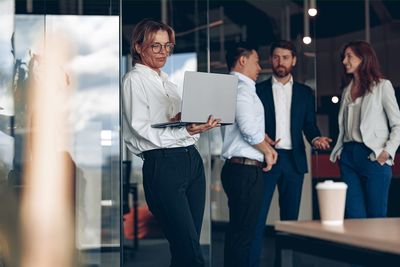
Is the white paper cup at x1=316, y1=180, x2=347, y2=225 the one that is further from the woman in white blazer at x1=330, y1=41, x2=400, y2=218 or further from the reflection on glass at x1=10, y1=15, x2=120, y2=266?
the reflection on glass at x1=10, y1=15, x2=120, y2=266

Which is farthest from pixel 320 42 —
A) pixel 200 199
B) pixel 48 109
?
pixel 200 199

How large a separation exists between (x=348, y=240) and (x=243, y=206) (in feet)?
7.75

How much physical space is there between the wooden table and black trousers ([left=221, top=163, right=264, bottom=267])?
1.94 m

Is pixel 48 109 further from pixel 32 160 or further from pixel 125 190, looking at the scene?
pixel 125 190

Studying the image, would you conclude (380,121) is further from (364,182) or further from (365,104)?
(364,182)

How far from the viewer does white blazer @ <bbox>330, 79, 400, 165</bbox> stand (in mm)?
4246

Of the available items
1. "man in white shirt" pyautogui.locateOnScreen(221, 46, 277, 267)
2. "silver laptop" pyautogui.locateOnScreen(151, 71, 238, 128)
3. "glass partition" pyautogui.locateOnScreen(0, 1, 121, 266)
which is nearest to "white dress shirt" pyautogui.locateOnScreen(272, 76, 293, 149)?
"man in white shirt" pyautogui.locateOnScreen(221, 46, 277, 267)

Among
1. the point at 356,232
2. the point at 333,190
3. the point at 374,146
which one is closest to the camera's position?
the point at 356,232

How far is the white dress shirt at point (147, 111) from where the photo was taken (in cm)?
329

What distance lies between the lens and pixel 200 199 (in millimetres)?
3363

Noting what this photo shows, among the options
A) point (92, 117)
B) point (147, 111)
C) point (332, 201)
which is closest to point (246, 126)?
point (147, 111)

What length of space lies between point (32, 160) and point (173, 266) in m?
1.52

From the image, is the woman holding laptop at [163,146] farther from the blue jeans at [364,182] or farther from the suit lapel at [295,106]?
the suit lapel at [295,106]

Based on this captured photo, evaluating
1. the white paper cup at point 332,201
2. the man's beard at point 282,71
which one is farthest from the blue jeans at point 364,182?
the white paper cup at point 332,201
